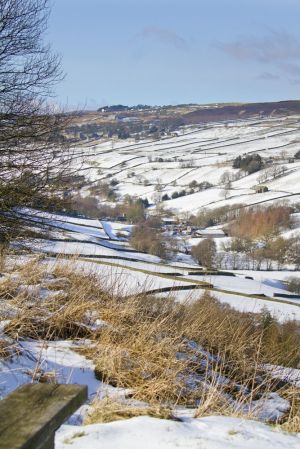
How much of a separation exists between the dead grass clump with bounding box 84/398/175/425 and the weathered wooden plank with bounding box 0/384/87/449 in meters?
1.45

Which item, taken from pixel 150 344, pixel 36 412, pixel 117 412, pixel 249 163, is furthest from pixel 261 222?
pixel 36 412

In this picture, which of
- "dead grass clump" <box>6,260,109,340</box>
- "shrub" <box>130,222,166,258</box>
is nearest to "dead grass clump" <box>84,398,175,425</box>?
"dead grass clump" <box>6,260,109,340</box>

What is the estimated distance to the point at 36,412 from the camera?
1403mm

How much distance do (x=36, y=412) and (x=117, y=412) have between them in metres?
1.76

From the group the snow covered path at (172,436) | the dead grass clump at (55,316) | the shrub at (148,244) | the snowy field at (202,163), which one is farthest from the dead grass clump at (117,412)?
the snowy field at (202,163)

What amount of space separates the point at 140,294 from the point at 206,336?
1.12m

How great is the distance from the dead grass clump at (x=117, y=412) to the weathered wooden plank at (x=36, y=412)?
1454mm

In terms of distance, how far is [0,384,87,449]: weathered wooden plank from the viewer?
1262 mm

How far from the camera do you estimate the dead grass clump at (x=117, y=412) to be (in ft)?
9.67

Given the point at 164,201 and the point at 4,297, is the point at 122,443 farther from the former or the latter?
the point at 164,201

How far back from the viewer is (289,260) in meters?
68.3

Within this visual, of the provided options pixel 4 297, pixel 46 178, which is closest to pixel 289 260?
pixel 46 178

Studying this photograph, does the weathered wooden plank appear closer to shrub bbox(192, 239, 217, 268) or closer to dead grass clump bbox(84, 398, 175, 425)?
dead grass clump bbox(84, 398, 175, 425)

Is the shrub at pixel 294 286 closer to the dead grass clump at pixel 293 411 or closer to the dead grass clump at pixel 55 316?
the dead grass clump at pixel 55 316
